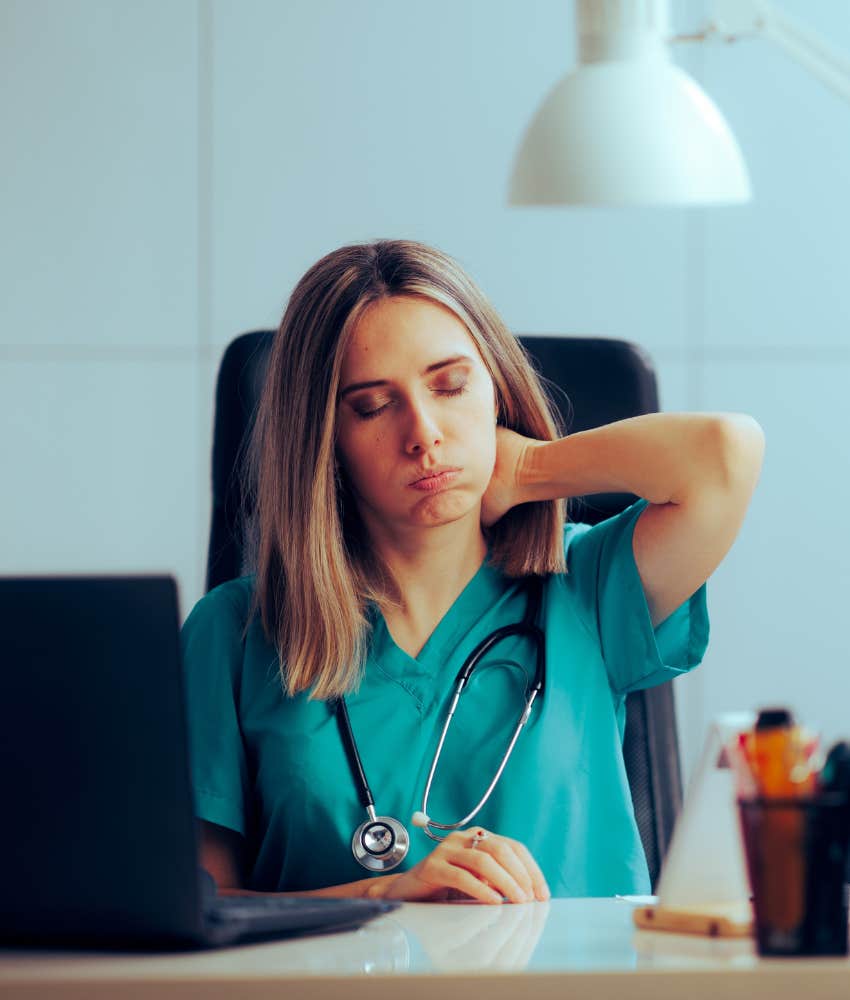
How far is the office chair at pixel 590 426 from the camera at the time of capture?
163 centimetres

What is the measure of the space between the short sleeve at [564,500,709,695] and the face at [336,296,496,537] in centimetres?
17

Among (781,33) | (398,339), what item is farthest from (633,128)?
(398,339)

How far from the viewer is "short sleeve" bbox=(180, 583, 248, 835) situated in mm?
1468

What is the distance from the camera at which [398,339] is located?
1514 mm

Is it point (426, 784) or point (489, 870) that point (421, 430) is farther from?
point (489, 870)

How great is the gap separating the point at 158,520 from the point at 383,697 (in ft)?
4.03

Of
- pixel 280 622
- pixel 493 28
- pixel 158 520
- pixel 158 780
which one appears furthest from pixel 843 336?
pixel 158 780

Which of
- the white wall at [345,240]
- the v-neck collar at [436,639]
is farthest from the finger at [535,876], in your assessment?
the white wall at [345,240]

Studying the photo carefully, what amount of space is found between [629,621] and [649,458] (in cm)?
19

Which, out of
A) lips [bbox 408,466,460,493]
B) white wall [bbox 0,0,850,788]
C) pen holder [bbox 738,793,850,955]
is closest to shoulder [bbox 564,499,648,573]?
lips [bbox 408,466,460,493]

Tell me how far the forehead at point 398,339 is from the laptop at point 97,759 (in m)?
0.78

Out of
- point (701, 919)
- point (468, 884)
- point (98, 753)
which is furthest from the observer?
point (468, 884)

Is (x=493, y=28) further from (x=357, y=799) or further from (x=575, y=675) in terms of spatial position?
(x=357, y=799)

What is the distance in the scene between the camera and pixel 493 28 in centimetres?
257
